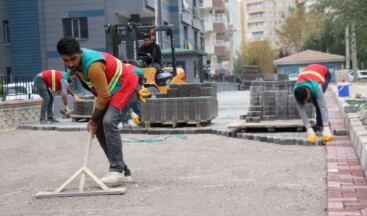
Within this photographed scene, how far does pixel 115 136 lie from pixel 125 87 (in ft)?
1.68

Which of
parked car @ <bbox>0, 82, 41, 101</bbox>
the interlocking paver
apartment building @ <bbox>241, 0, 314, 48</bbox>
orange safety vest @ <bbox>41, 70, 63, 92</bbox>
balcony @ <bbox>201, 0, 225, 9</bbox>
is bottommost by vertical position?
the interlocking paver

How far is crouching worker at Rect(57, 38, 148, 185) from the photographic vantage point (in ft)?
18.7

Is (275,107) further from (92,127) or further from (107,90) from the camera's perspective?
(107,90)

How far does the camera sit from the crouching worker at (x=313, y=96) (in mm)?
8805

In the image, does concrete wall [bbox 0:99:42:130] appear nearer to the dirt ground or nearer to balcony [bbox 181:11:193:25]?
the dirt ground

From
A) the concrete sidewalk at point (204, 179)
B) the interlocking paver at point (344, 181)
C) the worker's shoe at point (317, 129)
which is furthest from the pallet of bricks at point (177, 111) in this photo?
the interlocking paver at point (344, 181)

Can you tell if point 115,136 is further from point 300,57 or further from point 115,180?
point 300,57

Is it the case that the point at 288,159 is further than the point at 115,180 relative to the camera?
Yes

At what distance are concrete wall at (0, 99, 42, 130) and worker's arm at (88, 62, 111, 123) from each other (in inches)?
367

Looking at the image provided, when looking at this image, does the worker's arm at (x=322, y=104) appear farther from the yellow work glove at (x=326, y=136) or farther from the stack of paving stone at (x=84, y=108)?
the stack of paving stone at (x=84, y=108)

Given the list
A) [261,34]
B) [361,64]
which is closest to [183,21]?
[361,64]

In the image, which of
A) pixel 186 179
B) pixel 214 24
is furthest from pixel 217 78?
pixel 186 179

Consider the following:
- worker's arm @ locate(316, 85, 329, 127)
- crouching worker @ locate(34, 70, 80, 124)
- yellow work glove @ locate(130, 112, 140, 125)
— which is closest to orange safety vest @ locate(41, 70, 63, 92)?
crouching worker @ locate(34, 70, 80, 124)

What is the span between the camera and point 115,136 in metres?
6.11
